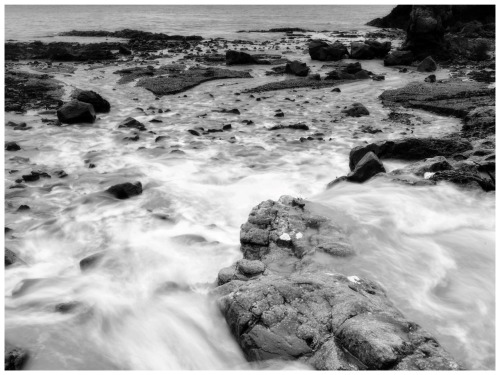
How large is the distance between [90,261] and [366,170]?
526 centimetres

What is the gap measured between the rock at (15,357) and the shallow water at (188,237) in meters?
0.09

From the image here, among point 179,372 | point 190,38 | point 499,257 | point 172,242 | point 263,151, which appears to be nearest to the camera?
point 179,372

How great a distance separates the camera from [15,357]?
3871mm

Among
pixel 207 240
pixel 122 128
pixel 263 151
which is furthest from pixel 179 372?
pixel 122 128

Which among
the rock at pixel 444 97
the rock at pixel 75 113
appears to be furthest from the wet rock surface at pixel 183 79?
the rock at pixel 444 97

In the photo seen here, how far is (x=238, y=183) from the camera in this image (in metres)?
8.66

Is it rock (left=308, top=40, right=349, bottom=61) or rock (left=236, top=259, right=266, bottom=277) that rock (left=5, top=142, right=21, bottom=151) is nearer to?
rock (left=236, top=259, right=266, bottom=277)

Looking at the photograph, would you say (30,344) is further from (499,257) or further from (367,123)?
(367,123)

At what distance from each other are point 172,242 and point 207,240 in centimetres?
54

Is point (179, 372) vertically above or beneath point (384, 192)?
beneath

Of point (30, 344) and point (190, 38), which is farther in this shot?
point (190, 38)

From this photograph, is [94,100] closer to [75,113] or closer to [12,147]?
[75,113]

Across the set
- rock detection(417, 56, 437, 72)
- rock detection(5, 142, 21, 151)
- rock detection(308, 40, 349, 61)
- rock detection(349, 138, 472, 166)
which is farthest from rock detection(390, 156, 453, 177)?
rock detection(308, 40, 349, 61)

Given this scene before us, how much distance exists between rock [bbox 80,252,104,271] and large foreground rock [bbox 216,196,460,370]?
196 centimetres
